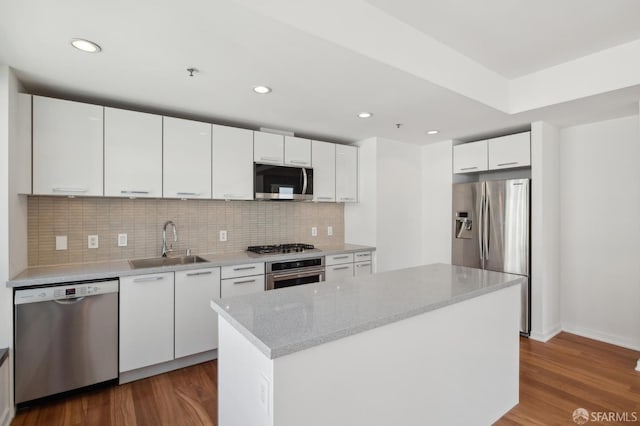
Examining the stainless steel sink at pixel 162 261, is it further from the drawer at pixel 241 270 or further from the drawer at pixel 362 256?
the drawer at pixel 362 256

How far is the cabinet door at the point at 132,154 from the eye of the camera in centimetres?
260

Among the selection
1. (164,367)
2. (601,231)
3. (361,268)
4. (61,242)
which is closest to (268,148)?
(361,268)

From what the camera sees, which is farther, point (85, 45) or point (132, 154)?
point (132, 154)

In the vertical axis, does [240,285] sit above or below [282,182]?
below

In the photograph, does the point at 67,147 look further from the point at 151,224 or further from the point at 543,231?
the point at 543,231

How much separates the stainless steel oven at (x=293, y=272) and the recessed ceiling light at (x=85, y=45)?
209cm

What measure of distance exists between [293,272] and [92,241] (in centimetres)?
184

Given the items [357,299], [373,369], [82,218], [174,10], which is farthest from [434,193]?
[82,218]

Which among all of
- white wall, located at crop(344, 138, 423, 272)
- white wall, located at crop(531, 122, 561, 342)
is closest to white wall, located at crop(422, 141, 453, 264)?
white wall, located at crop(344, 138, 423, 272)

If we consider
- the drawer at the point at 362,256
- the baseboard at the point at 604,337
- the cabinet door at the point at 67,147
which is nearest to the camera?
the cabinet door at the point at 67,147

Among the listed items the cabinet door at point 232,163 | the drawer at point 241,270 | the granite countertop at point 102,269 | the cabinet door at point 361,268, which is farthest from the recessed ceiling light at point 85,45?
the cabinet door at point 361,268

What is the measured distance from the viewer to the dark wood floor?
2076 mm

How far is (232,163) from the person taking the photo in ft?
10.5

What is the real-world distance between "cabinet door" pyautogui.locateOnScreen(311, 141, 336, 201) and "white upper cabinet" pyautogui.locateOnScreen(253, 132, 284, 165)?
446 mm
